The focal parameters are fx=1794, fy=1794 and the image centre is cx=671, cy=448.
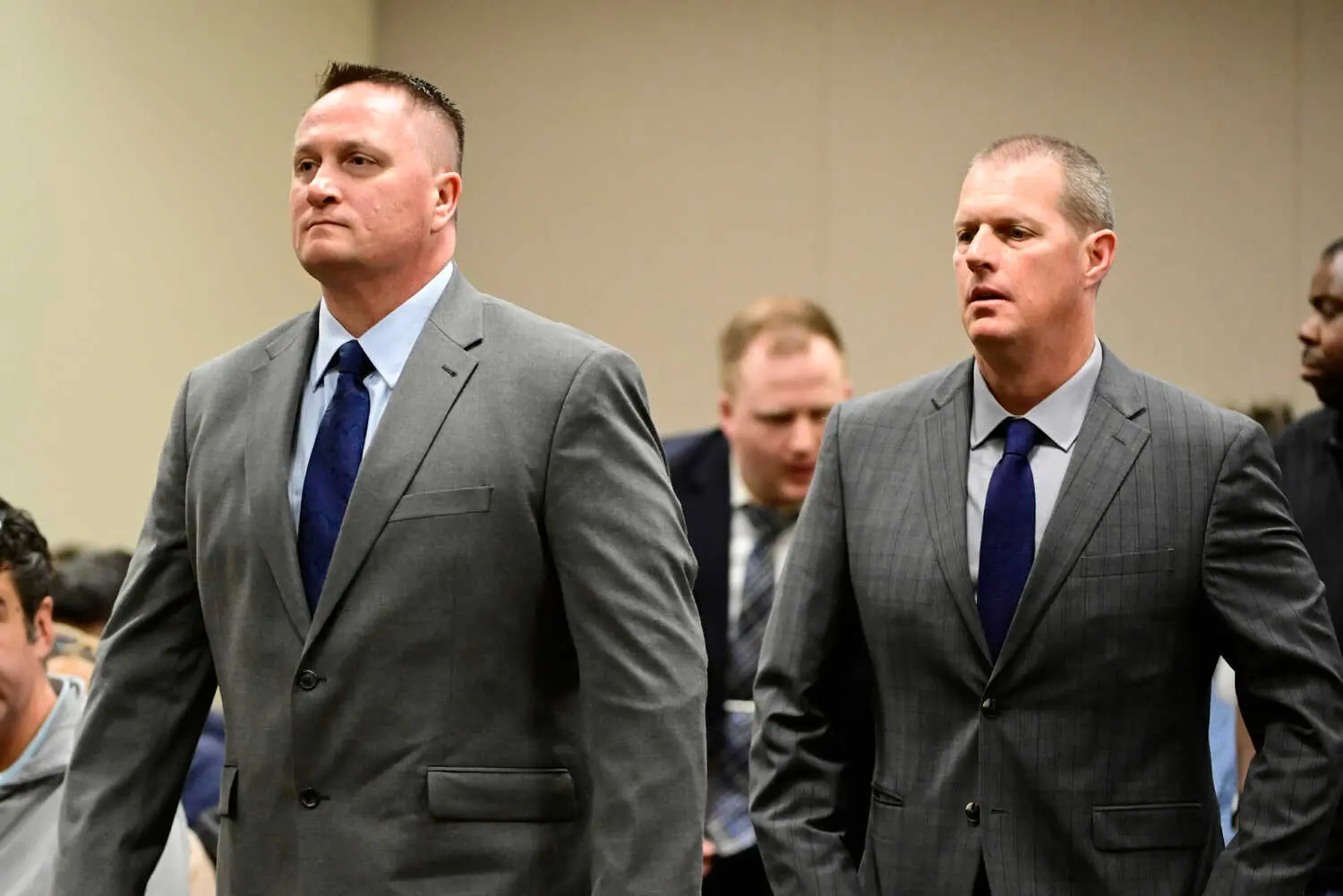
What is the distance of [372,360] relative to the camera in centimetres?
216

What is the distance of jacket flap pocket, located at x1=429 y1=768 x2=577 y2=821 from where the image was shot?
6.50 ft

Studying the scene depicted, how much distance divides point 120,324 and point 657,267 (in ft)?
6.94

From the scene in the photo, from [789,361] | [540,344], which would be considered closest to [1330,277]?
[789,361]

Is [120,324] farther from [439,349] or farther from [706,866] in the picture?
[439,349]

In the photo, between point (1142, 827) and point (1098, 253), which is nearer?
point (1142, 827)

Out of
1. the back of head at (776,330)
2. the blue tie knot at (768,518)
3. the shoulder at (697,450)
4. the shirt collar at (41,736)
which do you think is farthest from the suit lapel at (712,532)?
the shirt collar at (41,736)

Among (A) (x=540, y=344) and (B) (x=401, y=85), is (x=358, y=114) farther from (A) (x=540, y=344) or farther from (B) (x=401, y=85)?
(A) (x=540, y=344)

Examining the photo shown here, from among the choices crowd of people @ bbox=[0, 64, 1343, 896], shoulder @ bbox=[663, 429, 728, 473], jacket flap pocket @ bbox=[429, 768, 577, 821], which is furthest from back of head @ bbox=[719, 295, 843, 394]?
jacket flap pocket @ bbox=[429, 768, 577, 821]

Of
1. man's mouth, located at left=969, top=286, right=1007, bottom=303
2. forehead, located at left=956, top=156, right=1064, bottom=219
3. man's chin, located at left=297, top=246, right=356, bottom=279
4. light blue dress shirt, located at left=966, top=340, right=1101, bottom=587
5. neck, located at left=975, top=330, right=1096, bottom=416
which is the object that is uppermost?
forehead, located at left=956, top=156, right=1064, bottom=219

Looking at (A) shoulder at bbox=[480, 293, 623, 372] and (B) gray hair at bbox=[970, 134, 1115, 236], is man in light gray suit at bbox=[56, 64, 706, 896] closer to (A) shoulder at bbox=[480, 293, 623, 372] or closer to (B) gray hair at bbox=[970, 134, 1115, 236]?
(A) shoulder at bbox=[480, 293, 623, 372]

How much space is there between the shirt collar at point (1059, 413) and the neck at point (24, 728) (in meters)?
1.52

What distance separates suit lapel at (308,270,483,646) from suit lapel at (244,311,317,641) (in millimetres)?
49

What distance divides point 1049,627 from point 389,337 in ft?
2.98

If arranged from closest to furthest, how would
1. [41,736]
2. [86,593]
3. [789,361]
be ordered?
[41,736] → [789,361] → [86,593]
